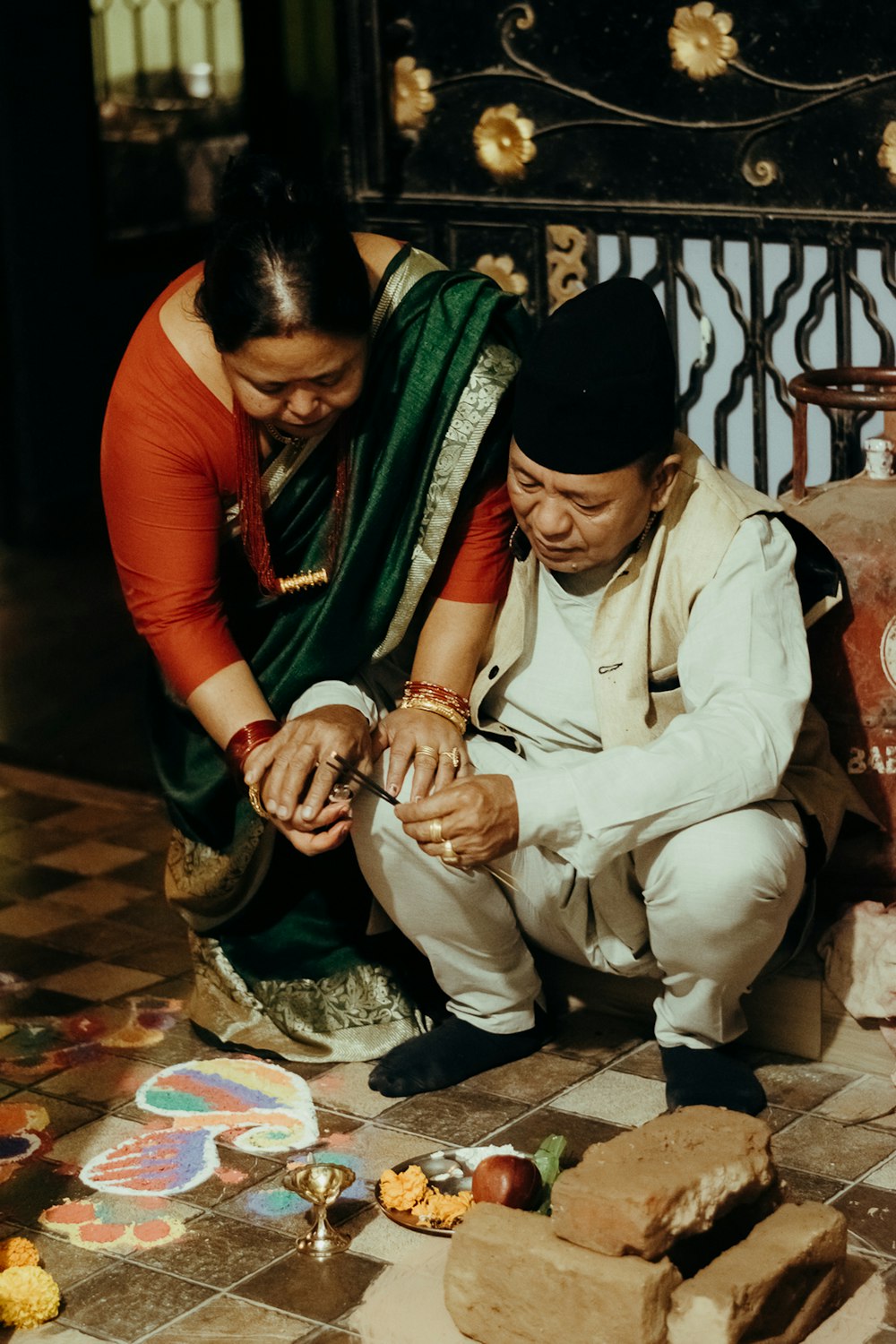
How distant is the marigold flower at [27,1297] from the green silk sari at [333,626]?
900 mm

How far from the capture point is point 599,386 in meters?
3.07

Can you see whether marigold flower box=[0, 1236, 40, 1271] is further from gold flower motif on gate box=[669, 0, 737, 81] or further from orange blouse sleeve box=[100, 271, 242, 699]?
gold flower motif on gate box=[669, 0, 737, 81]

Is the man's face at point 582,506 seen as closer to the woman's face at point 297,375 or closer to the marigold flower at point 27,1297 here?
the woman's face at point 297,375

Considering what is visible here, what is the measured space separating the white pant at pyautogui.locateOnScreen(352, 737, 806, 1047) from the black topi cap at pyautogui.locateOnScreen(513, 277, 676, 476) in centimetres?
63

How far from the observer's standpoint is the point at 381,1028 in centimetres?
368

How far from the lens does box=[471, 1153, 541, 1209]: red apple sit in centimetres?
290

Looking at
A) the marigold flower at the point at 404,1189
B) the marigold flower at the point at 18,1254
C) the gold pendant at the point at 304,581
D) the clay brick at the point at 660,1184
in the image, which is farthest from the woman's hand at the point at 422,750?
the marigold flower at the point at 18,1254

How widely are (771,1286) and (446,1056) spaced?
1.03 meters

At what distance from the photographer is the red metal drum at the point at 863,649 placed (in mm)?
3508

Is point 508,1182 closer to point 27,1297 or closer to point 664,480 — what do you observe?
point 27,1297

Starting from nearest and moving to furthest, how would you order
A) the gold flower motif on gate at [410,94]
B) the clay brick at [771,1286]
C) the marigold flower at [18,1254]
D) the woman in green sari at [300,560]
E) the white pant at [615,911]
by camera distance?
1. the clay brick at [771,1286]
2. the marigold flower at [18,1254]
3. the white pant at [615,911]
4. the woman in green sari at [300,560]
5. the gold flower motif on gate at [410,94]

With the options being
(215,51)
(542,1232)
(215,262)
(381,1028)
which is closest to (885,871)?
(381,1028)

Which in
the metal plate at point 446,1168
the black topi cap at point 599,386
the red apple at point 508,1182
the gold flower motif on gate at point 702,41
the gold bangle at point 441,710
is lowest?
the metal plate at point 446,1168

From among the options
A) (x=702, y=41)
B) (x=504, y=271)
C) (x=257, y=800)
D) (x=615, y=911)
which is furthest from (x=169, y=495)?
(x=702, y=41)
